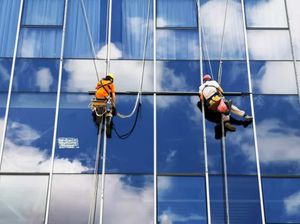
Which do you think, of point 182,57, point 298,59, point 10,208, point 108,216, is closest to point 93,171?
point 108,216

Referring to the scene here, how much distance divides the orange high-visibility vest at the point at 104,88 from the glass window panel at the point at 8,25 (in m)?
2.61

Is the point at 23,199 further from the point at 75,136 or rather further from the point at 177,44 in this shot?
the point at 177,44

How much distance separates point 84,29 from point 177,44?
2478mm

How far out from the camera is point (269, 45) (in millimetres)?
12844

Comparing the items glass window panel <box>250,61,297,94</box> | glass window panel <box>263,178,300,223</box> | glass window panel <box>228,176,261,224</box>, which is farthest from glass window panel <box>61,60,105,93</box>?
glass window panel <box>263,178,300,223</box>

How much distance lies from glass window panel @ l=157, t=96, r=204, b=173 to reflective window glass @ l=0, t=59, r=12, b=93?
3750 millimetres

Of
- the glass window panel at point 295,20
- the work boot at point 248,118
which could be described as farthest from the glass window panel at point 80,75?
the glass window panel at point 295,20

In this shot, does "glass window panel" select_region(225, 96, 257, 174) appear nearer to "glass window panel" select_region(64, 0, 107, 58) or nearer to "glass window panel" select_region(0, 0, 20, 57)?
"glass window panel" select_region(64, 0, 107, 58)

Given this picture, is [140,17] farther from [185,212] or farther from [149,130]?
[185,212]

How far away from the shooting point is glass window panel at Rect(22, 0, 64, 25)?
1315 centimetres

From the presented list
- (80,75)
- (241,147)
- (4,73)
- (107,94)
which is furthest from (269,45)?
(4,73)

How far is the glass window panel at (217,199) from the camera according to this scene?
10.6 meters

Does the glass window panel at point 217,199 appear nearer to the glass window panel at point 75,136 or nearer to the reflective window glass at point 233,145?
the reflective window glass at point 233,145

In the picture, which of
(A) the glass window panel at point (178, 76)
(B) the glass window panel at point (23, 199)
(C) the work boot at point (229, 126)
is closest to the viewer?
(B) the glass window panel at point (23, 199)
